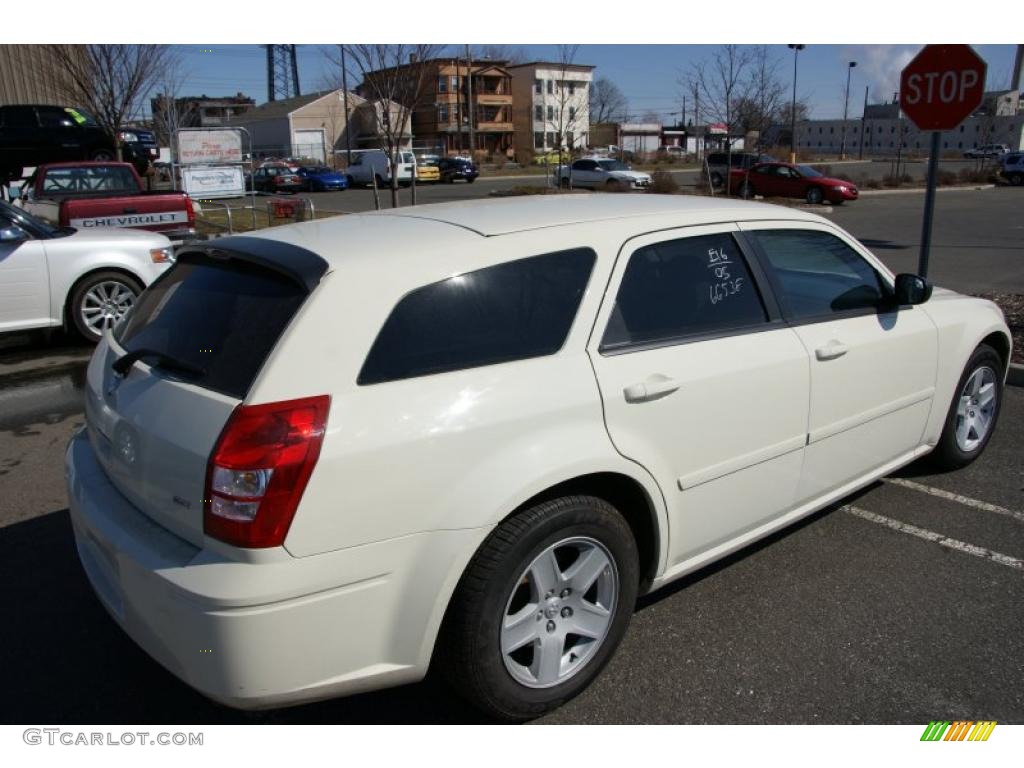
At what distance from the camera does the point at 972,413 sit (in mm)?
4672

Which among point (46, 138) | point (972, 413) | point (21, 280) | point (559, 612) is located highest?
point (46, 138)

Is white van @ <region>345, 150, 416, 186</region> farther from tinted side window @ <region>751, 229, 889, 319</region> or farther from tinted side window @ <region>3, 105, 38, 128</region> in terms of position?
tinted side window @ <region>751, 229, 889, 319</region>

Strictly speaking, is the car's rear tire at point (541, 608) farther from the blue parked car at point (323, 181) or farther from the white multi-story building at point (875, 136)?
the white multi-story building at point (875, 136)

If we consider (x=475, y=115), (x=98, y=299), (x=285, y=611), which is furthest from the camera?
(x=475, y=115)

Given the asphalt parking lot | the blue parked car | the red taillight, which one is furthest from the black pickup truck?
the red taillight

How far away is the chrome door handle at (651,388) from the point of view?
272cm

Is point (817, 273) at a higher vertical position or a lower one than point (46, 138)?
lower

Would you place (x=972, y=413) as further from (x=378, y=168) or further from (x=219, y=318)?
(x=378, y=168)

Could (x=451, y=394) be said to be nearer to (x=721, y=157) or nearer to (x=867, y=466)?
(x=867, y=466)

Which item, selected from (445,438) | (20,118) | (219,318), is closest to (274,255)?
(219,318)

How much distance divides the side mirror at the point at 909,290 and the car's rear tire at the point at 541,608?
6.64 ft

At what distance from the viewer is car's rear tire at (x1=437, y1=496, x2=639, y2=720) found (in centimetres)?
241

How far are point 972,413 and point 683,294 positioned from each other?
2631mm

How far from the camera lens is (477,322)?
254 centimetres
